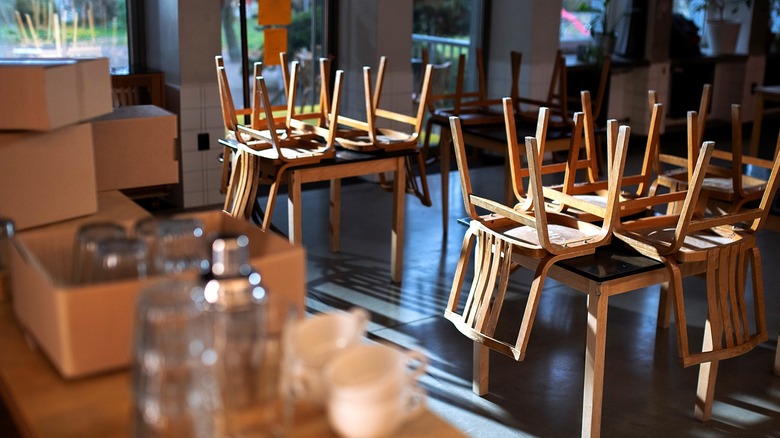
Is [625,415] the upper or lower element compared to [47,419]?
lower

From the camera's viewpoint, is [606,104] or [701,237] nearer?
[701,237]

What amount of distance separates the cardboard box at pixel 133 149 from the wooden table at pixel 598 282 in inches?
47.1

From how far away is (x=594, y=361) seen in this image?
2.82 m

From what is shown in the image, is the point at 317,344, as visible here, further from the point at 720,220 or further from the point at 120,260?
the point at 720,220

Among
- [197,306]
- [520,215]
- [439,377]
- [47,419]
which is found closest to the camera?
[197,306]

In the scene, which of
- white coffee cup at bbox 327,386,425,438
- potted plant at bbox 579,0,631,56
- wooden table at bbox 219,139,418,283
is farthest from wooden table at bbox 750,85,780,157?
white coffee cup at bbox 327,386,425,438

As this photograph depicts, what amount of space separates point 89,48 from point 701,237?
13.4 feet

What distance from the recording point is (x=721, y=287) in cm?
298

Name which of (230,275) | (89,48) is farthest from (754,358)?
(89,48)

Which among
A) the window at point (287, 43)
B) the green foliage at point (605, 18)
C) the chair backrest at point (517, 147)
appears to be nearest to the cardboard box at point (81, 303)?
the chair backrest at point (517, 147)

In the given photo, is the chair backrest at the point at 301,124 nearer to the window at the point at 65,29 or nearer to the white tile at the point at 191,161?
the white tile at the point at 191,161

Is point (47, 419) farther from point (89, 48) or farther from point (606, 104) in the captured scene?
point (606, 104)

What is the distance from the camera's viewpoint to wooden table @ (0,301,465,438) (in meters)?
1.39

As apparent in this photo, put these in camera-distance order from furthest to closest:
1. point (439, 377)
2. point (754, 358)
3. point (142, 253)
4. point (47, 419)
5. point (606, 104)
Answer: point (606, 104), point (754, 358), point (439, 377), point (142, 253), point (47, 419)
